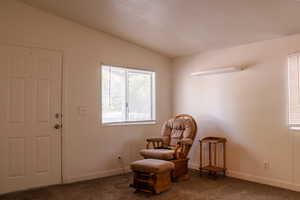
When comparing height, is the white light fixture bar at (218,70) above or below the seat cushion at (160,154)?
above

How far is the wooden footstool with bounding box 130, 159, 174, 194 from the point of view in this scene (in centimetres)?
338

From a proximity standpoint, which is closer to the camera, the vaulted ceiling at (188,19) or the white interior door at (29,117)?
the vaulted ceiling at (188,19)

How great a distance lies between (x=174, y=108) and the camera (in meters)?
5.37

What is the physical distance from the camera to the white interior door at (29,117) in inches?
137

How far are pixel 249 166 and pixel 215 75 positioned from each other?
5.42ft

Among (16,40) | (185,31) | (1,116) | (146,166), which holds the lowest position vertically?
(146,166)

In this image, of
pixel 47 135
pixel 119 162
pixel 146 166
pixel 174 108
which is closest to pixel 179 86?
pixel 174 108

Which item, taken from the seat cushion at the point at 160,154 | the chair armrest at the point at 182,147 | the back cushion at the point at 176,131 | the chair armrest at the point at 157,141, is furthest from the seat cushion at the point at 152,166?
the back cushion at the point at 176,131

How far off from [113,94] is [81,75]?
73 cm

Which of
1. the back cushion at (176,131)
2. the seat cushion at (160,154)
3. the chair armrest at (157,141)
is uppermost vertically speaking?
the back cushion at (176,131)

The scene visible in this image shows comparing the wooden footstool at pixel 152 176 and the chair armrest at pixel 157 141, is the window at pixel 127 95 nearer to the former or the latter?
the chair armrest at pixel 157 141

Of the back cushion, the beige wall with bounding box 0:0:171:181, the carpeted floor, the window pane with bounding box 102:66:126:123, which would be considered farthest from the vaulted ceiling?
the carpeted floor

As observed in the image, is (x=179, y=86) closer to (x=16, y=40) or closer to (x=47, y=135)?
(x=47, y=135)

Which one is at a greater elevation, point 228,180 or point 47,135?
point 47,135
